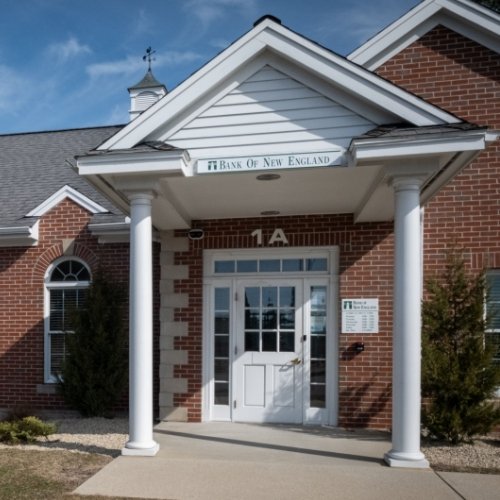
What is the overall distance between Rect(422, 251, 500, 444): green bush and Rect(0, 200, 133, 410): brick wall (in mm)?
5345

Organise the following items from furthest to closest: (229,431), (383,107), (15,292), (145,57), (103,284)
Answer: (145,57) < (15,292) < (103,284) < (229,431) < (383,107)

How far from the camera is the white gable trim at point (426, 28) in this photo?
7676mm

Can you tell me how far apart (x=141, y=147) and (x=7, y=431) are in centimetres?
411

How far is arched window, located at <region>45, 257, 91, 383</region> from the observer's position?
905 centimetres

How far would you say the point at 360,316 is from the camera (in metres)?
7.44

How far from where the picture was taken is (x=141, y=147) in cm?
567

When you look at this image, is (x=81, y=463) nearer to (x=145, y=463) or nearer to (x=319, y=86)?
(x=145, y=463)

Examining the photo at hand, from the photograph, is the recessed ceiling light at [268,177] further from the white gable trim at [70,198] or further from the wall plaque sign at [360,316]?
the white gable trim at [70,198]

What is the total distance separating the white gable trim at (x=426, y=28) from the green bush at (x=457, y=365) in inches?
145

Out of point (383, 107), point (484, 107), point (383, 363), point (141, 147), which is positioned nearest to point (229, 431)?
point (383, 363)

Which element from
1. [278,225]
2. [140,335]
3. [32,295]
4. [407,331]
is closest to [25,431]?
[140,335]

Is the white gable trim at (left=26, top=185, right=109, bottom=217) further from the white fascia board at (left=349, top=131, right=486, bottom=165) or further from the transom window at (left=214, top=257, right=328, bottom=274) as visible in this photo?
the white fascia board at (left=349, top=131, right=486, bottom=165)

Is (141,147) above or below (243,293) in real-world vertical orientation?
above

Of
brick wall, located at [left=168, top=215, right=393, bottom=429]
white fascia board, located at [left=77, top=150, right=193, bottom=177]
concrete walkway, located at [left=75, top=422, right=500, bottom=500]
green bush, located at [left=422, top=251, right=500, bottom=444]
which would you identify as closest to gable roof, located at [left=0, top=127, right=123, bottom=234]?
brick wall, located at [left=168, top=215, right=393, bottom=429]
